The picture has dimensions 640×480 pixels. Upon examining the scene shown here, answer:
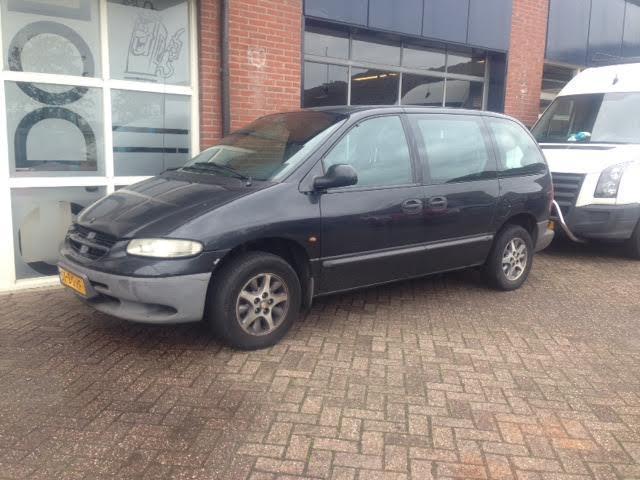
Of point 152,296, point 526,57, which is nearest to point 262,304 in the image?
point 152,296

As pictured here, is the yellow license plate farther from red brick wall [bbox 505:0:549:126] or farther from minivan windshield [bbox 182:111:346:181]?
red brick wall [bbox 505:0:549:126]

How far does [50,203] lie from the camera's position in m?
5.72

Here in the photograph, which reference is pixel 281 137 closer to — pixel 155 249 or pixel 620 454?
pixel 155 249

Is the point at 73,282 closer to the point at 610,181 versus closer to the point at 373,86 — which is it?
the point at 373,86

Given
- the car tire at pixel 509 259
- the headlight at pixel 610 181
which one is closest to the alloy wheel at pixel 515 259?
the car tire at pixel 509 259

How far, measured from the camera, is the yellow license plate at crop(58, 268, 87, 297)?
3908 millimetres

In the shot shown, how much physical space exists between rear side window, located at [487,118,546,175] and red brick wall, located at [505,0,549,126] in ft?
15.3

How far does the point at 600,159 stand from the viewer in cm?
735

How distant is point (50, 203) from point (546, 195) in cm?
517

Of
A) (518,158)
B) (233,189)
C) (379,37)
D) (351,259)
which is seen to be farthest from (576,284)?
(379,37)

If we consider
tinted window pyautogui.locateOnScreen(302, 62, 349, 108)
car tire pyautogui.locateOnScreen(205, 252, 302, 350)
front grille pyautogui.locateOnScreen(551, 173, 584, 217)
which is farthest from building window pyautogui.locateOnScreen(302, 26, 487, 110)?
car tire pyautogui.locateOnScreen(205, 252, 302, 350)

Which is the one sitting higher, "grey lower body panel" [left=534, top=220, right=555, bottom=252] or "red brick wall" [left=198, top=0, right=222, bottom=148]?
"red brick wall" [left=198, top=0, right=222, bottom=148]

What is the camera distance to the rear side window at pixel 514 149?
5672 mm

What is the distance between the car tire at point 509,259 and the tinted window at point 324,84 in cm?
369
